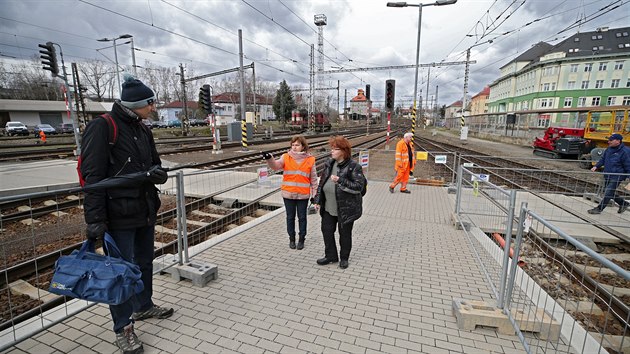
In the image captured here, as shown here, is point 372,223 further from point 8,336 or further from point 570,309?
point 8,336

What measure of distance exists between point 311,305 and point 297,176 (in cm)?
194

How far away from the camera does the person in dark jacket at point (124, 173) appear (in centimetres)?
236

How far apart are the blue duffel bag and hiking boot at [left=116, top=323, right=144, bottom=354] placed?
1.97 ft

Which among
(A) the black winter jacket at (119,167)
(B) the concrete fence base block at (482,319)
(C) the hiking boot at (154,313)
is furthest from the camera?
(C) the hiking boot at (154,313)

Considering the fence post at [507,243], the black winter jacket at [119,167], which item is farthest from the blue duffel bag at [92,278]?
the fence post at [507,243]

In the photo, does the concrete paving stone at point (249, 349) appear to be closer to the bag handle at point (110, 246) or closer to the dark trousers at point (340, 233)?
the bag handle at point (110, 246)

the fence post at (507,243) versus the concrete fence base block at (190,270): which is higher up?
the fence post at (507,243)

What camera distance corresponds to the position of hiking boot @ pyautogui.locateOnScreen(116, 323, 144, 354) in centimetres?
264

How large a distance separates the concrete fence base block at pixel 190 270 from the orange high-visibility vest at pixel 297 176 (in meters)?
1.59

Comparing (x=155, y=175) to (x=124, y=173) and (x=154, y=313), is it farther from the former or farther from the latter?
(x=154, y=313)

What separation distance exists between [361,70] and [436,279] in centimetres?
4312

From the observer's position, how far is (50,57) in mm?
14102

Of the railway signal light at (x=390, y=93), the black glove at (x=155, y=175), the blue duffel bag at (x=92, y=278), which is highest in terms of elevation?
the railway signal light at (x=390, y=93)

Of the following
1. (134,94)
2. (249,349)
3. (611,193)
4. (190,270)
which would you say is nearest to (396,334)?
(249,349)
